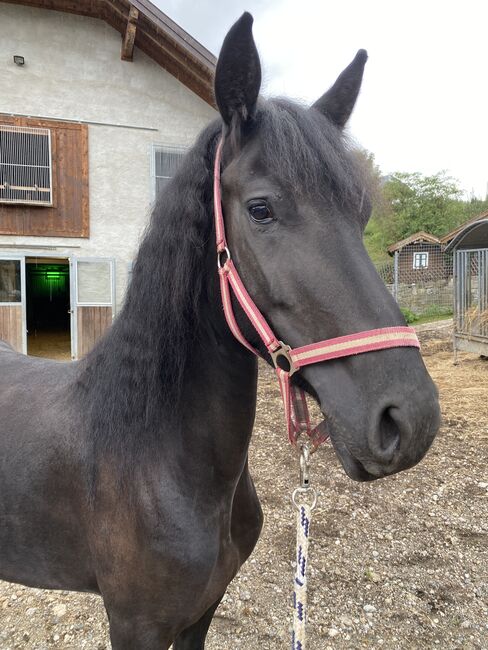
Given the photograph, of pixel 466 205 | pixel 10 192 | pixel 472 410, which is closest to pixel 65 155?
pixel 10 192

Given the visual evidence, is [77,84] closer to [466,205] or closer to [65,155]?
[65,155]

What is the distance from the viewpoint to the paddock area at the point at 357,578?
236 centimetres

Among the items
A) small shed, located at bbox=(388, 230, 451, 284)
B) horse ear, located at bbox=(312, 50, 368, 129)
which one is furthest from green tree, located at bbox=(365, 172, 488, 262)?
horse ear, located at bbox=(312, 50, 368, 129)

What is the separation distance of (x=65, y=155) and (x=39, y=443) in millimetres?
8378

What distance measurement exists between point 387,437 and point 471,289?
9.17 metres

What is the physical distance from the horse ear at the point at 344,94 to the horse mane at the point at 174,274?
179mm

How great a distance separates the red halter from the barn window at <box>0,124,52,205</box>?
8.47 m

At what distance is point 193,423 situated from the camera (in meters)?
1.35

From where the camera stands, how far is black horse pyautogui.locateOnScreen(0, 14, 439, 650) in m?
0.99

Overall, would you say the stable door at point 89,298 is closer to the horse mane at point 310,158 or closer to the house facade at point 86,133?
the house facade at point 86,133

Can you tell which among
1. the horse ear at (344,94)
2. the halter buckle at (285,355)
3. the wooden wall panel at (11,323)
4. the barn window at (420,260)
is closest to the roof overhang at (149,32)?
the wooden wall panel at (11,323)

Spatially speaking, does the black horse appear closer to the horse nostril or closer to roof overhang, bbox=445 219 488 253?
the horse nostril

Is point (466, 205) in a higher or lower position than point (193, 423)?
higher

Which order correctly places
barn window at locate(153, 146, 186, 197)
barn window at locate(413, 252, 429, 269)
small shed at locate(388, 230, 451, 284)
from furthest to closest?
1. barn window at locate(413, 252, 429, 269)
2. small shed at locate(388, 230, 451, 284)
3. barn window at locate(153, 146, 186, 197)
